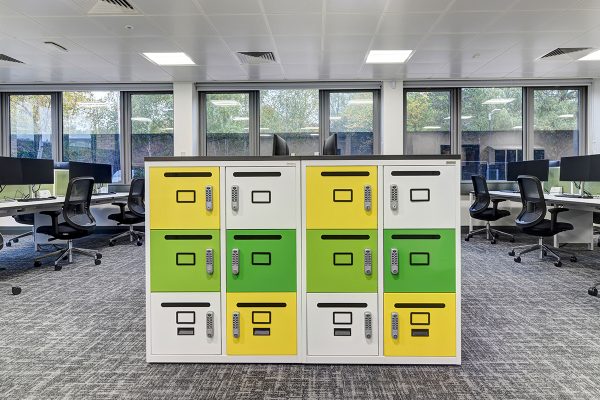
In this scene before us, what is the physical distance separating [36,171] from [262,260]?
12.6 ft

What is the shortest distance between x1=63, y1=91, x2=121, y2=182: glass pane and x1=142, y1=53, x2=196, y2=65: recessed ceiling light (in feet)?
5.80

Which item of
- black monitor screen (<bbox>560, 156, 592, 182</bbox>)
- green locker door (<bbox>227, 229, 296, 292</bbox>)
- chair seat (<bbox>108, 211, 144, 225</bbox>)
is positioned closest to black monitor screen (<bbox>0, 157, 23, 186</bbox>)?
chair seat (<bbox>108, 211, 144, 225</bbox>)

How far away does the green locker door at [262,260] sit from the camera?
175 cm

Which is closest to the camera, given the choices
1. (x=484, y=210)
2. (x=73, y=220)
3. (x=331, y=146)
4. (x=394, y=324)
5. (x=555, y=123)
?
(x=394, y=324)

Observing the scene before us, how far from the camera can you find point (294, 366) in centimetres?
174

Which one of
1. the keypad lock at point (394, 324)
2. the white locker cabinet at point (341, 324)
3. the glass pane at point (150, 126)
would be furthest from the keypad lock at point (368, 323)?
the glass pane at point (150, 126)

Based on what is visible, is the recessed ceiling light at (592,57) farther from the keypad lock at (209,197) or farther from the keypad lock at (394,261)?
the keypad lock at (209,197)

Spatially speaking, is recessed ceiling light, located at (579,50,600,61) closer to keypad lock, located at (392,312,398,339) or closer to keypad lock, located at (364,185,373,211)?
keypad lock, located at (364,185,373,211)

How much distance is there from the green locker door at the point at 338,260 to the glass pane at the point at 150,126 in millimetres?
5078

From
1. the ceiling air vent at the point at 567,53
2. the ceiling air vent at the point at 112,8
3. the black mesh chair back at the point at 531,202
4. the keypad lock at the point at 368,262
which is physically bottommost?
the keypad lock at the point at 368,262

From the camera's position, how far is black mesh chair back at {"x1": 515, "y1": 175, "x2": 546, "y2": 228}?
3.66 m

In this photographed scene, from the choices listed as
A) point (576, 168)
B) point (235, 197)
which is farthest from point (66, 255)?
point (576, 168)

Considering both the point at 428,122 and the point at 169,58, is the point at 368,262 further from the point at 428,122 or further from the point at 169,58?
the point at 428,122

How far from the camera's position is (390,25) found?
12.4ft
